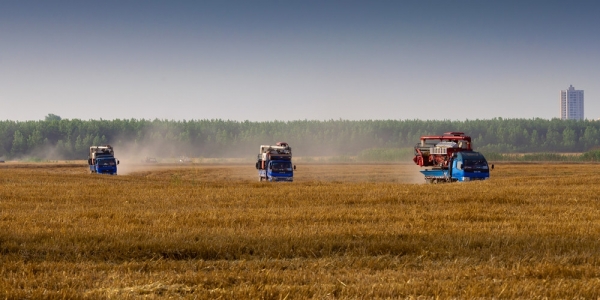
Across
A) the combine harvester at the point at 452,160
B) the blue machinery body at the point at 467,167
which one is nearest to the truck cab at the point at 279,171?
the combine harvester at the point at 452,160

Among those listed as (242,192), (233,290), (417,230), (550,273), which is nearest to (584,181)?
(242,192)

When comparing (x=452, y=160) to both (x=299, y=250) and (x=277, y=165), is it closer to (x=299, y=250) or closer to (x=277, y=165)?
(x=277, y=165)

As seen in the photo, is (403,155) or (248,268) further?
(403,155)

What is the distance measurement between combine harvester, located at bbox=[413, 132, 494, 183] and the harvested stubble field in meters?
19.9

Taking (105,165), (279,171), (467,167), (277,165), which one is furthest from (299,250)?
(105,165)

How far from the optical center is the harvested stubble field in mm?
10305

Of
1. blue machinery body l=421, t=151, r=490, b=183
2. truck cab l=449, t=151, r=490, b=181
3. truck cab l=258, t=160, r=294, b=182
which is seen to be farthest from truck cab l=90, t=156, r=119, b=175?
truck cab l=449, t=151, r=490, b=181

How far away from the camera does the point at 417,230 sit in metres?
16.3

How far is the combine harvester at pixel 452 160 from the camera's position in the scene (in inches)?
1708

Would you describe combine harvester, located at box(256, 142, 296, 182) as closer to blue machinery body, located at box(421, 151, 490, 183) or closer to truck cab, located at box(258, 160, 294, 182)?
truck cab, located at box(258, 160, 294, 182)

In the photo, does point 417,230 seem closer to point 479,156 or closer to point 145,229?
point 145,229

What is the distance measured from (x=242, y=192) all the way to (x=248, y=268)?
55.2 feet

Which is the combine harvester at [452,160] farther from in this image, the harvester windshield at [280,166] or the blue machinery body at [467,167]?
the harvester windshield at [280,166]

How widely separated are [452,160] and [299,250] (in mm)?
32492
